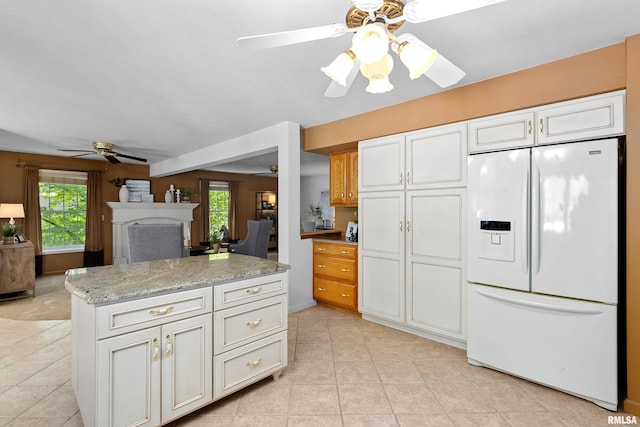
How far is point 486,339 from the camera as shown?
8.00ft

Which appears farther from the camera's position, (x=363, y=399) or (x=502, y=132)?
(x=502, y=132)

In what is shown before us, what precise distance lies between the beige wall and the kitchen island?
2005 mm

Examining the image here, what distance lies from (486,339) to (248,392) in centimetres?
184

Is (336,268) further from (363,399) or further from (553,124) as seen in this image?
(553,124)

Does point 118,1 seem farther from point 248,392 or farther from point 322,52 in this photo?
point 248,392

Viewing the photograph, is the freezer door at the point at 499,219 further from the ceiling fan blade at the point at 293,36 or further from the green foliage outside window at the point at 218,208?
the green foliage outside window at the point at 218,208

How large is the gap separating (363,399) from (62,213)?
22.6ft

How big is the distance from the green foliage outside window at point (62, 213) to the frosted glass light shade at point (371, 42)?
718 centimetres

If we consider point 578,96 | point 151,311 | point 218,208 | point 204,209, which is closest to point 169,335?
point 151,311

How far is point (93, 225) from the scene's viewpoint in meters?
6.34

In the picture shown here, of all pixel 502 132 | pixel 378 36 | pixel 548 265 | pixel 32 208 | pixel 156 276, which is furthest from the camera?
pixel 32 208

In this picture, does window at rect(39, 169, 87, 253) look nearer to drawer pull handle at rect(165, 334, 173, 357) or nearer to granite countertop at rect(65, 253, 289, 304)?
granite countertop at rect(65, 253, 289, 304)

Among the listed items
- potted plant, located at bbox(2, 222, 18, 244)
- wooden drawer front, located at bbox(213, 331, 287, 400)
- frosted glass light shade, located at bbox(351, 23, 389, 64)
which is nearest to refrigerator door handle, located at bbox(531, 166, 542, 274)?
frosted glass light shade, located at bbox(351, 23, 389, 64)

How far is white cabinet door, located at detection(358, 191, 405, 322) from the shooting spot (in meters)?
3.21
